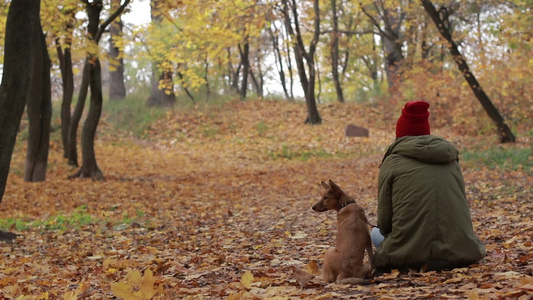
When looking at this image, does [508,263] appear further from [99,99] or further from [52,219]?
[99,99]

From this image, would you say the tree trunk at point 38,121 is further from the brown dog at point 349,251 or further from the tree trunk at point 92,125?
the brown dog at point 349,251

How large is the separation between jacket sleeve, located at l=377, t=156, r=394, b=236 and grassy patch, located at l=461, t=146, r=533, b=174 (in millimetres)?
8244

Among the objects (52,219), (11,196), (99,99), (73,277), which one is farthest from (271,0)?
(73,277)

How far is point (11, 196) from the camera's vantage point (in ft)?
40.5

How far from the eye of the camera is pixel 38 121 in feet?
48.1

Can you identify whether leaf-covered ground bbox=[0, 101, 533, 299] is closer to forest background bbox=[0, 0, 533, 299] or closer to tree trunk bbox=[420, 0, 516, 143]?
forest background bbox=[0, 0, 533, 299]

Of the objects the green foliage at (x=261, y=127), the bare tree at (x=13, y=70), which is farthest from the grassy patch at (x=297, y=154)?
the bare tree at (x=13, y=70)

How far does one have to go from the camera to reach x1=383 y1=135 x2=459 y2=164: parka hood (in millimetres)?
4203

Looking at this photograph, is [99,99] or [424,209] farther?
[99,99]

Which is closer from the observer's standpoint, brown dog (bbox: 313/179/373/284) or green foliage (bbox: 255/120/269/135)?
brown dog (bbox: 313/179/373/284)

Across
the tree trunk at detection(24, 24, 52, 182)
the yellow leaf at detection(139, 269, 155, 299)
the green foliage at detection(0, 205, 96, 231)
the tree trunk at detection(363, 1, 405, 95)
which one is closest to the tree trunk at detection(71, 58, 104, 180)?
the tree trunk at detection(24, 24, 52, 182)

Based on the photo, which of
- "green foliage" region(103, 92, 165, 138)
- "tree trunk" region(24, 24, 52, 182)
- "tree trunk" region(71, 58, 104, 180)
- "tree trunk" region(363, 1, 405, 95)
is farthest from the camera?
"tree trunk" region(363, 1, 405, 95)

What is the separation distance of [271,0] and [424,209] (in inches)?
823

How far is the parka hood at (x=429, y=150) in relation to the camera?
165 inches
